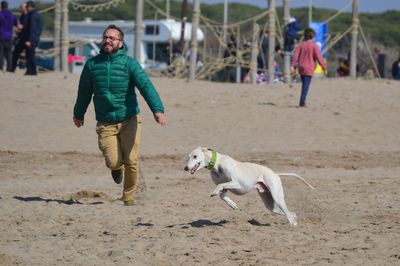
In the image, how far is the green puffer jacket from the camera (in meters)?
→ 10.5

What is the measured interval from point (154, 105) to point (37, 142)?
638 centimetres

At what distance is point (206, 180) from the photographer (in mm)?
13633

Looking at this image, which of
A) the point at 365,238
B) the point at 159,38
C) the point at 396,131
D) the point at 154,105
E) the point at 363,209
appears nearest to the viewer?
the point at 365,238

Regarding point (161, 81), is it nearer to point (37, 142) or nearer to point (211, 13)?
point (37, 142)

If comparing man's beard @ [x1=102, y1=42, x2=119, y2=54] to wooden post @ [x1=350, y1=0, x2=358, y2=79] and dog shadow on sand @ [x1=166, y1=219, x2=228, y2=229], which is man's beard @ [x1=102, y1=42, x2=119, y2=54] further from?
wooden post @ [x1=350, y1=0, x2=358, y2=79]

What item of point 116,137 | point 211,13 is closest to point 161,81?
point 116,137

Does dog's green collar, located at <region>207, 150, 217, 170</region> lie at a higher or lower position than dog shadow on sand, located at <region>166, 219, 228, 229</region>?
higher

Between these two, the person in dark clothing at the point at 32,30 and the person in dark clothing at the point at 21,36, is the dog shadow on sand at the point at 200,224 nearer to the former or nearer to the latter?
the person in dark clothing at the point at 32,30

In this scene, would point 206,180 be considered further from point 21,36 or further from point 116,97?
point 21,36

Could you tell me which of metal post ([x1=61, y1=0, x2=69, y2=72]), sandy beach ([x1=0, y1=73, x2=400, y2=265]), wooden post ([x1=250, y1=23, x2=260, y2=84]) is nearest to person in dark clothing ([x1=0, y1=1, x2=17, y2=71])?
metal post ([x1=61, y1=0, x2=69, y2=72])

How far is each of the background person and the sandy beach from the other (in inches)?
26.3

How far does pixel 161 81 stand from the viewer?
21.6 metres

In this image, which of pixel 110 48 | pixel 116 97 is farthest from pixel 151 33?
pixel 110 48

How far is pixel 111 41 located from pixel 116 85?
479 millimetres
